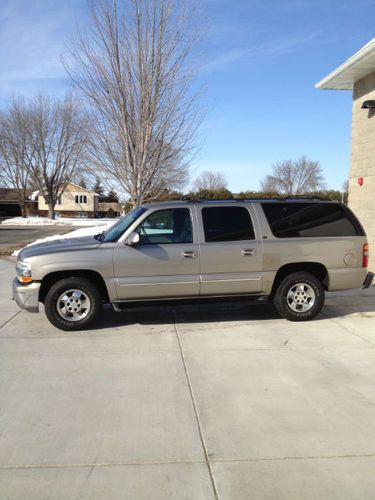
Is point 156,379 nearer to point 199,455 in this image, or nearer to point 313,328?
point 199,455

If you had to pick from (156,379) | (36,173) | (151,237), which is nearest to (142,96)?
(151,237)

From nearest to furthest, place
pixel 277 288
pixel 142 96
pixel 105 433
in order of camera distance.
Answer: pixel 105 433 < pixel 277 288 < pixel 142 96

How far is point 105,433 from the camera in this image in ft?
11.4

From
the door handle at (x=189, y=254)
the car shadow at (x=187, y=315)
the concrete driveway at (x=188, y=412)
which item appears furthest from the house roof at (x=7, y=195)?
A: the door handle at (x=189, y=254)

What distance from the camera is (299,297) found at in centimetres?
668

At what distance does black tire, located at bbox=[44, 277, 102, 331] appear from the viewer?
20.0ft

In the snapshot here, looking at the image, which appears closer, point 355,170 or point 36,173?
point 355,170

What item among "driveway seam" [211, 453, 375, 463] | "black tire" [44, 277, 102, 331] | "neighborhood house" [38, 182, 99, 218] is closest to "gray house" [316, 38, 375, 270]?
"black tire" [44, 277, 102, 331]

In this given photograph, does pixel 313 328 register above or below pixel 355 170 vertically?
below

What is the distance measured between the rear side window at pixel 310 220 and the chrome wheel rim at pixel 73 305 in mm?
2852

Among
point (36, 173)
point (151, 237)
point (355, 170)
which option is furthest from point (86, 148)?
point (36, 173)

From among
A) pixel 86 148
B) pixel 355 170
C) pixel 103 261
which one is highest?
pixel 86 148

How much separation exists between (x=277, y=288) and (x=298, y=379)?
91.0 inches

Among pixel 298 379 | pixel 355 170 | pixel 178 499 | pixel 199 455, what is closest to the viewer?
pixel 178 499
